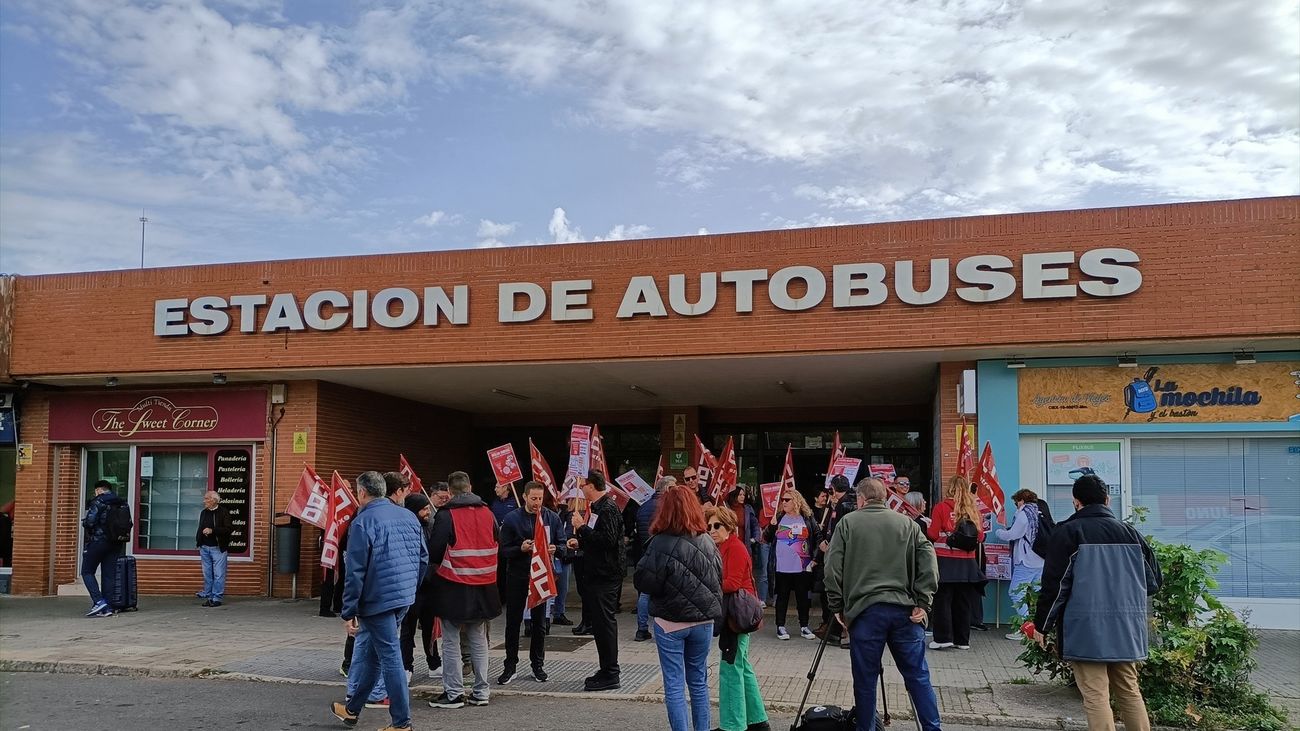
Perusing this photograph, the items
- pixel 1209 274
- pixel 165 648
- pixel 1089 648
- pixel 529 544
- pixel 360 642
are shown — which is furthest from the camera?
pixel 1209 274

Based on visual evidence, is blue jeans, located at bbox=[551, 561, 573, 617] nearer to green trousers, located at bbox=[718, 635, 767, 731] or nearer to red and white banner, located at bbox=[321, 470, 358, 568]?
red and white banner, located at bbox=[321, 470, 358, 568]

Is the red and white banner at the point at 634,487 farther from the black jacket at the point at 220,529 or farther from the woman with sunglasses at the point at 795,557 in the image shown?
the black jacket at the point at 220,529

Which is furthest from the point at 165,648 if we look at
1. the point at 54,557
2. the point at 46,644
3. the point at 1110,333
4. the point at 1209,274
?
the point at 1209,274

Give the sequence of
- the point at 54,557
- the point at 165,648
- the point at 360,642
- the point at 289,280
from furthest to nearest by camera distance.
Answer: the point at 54,557 → the point at 289,280 → the point at 165,648 → the point at 360,642

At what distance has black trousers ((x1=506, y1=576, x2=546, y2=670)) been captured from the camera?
8633 mm

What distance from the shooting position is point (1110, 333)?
11.3 meters

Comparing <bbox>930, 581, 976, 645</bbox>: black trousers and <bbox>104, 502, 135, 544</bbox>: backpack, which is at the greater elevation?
<bbox>104, 502, 135, 544</bbox>: backpack

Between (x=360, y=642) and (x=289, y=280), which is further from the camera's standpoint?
(x=289, y=280)

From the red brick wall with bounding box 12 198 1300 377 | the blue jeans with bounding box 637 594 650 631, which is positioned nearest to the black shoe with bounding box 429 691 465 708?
the blue jeans with bounding box 637 594 650 631

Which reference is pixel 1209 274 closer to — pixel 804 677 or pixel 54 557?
pixel 804 677

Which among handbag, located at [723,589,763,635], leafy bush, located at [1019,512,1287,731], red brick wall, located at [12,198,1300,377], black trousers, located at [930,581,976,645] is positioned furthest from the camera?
red brick wall, located at [12,198,1300,377]

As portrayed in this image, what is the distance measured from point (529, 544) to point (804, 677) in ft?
8.93

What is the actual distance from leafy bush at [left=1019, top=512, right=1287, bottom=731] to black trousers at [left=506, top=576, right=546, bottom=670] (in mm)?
4841

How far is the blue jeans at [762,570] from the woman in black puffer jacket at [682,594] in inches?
255
